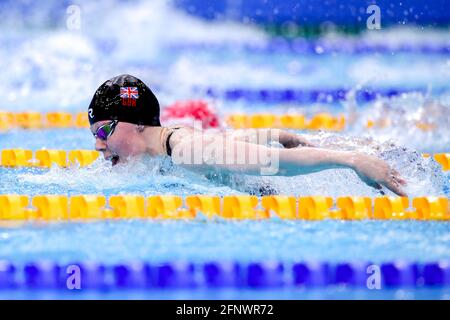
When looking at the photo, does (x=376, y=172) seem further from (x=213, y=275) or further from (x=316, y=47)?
(x=316, y=47)

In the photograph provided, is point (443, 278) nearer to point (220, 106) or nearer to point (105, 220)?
point (105, 220)

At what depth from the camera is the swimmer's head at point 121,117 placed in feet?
11.8

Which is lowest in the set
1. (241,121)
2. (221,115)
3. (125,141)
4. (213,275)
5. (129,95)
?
(213,275)

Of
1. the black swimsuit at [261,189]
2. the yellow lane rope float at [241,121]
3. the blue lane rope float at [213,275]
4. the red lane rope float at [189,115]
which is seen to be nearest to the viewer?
the blue lane rope float at [213,275]

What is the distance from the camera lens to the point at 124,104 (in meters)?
3.63

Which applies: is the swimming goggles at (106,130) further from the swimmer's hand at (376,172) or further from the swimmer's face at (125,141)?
the swimmer's hand at (376,172)

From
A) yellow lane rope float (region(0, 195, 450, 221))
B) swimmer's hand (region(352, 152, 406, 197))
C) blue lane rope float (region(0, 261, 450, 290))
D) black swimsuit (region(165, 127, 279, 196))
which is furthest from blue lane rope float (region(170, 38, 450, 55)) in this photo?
blue lane rope float (region(0, 261, 450, 290))

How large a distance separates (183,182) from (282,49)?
772cm

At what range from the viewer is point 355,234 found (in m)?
3.21

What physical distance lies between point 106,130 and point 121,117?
0.31 ft

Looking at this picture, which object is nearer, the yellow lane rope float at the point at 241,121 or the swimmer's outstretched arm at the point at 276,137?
the swimmer's outstretched arm at the point at 276,137

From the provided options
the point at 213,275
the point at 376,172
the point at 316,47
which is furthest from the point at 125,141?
the point at 316,47

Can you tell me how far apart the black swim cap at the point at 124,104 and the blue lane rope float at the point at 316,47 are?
300 inches

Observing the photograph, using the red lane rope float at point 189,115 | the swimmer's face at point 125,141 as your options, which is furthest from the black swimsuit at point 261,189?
the red lane rope float at point 189,115
